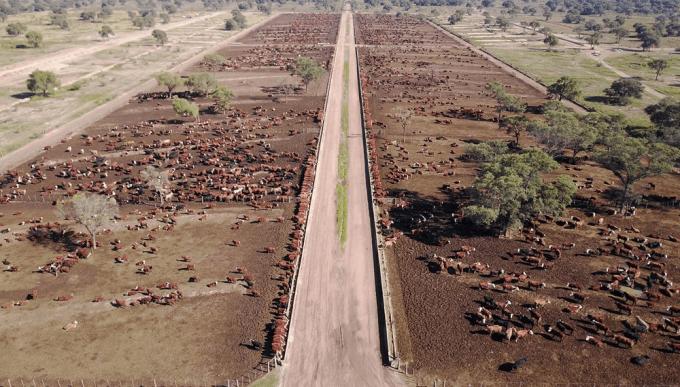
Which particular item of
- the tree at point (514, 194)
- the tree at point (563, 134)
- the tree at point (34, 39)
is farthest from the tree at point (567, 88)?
the tree at point (34, 39)

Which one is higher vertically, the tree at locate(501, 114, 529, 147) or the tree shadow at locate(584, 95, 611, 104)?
the tree shadow at locate(584, 95, 611, 104)

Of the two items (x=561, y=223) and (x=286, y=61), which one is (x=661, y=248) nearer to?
(x=561, y=223)

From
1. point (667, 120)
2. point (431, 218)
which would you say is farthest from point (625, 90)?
point (431, 218)

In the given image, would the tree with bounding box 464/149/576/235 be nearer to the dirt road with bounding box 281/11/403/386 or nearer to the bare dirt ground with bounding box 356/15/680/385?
the bare dirt ground with bounding box 356/15/680/385

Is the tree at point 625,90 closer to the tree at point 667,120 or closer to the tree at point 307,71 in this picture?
the tree at point 667,120

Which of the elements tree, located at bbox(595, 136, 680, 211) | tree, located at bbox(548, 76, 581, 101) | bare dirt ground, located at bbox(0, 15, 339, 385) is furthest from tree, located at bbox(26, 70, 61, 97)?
tree, located at bbox(548, 76, 581, 101)

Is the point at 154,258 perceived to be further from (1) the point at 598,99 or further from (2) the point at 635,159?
(1) the point at 598,99
